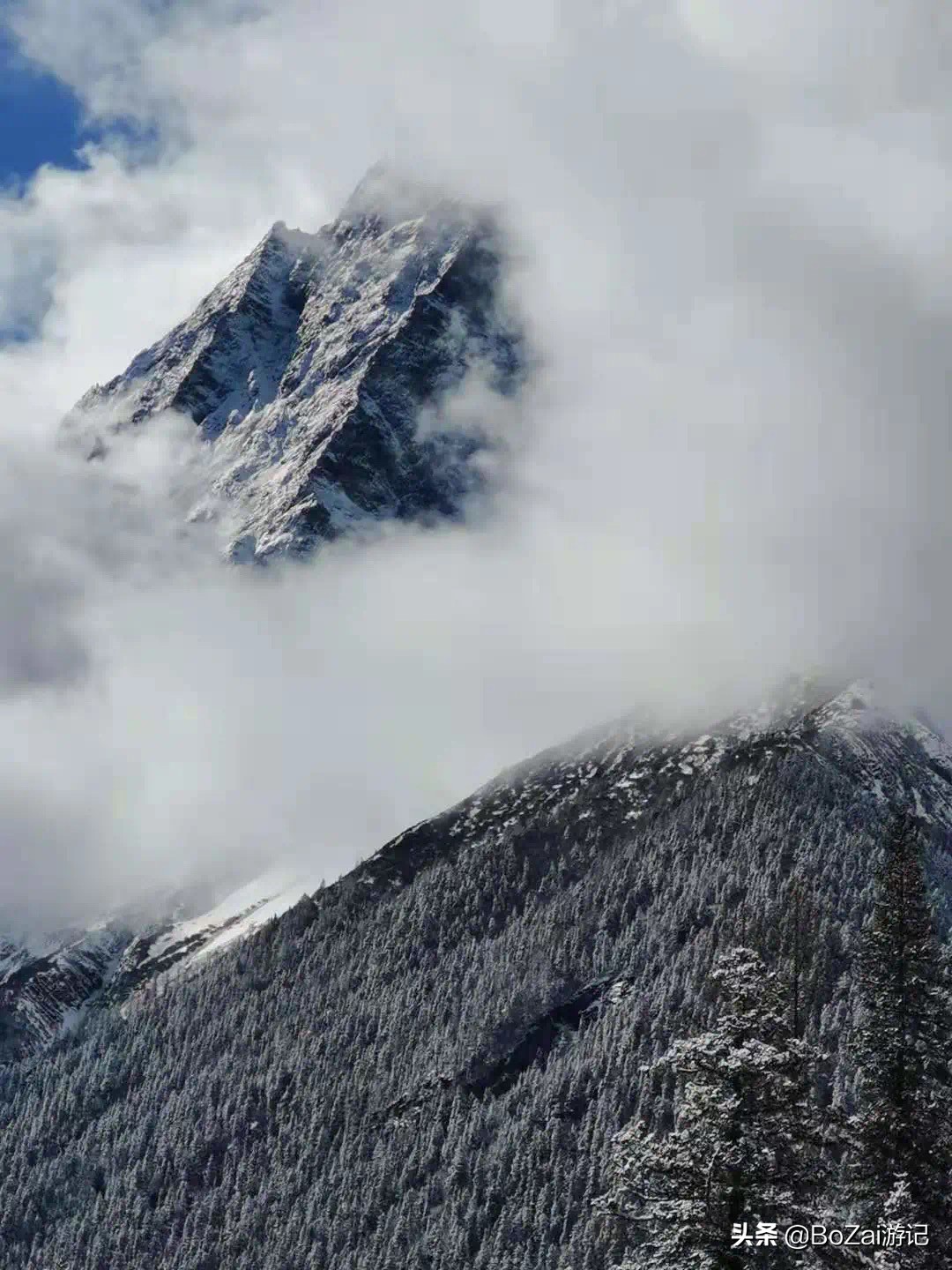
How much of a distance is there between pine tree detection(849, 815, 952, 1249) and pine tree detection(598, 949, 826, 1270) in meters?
11.7

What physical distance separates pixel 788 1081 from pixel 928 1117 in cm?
1502

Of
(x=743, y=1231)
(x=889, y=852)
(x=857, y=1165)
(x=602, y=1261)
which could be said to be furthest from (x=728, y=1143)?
(x=602, y=1261)

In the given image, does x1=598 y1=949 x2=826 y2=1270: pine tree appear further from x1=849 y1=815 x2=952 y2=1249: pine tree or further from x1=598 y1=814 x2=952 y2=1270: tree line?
x1=849 y1=815 x2=952 y2=1249: pine tree

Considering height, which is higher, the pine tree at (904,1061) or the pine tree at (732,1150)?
the pine tree at (904,1061)

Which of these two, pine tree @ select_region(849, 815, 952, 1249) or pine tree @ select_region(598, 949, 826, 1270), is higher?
pine tree @ select_region(849, 815, 952, 1249)

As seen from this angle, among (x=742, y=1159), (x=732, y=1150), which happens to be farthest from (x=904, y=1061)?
(x=732, y=1150)

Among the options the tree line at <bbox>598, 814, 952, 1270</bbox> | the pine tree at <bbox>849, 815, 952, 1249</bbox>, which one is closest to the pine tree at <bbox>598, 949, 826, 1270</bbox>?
the tree line at <bbox>598, 814, 952, 1270</bbox>

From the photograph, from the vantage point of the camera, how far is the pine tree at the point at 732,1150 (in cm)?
4281

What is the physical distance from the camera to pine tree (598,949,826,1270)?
42812mm

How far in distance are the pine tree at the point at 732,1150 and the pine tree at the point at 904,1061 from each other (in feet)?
38.4

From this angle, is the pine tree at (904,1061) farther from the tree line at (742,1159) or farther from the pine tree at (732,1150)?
the pine tree at (732,1150)

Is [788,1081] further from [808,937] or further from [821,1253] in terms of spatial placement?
[808,937]

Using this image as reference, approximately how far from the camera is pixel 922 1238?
5006 centimetres

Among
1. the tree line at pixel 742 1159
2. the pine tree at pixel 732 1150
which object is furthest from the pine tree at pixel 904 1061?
the pine tree at pixel 732 1150
